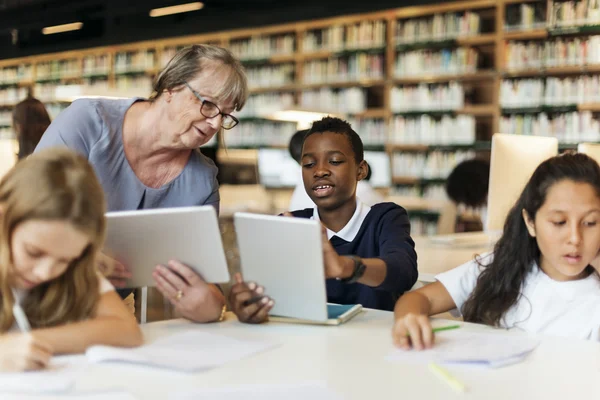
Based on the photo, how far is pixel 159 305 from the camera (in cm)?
443

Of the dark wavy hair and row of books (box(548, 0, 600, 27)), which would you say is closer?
the dark wavy hair

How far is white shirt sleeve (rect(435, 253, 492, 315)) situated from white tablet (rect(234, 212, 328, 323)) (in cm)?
36

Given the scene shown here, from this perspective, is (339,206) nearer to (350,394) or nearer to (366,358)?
(366,358)

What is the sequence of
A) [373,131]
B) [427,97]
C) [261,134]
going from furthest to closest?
[261,134], [373,131], [427,97]

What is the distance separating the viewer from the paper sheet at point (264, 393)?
0.93 meters

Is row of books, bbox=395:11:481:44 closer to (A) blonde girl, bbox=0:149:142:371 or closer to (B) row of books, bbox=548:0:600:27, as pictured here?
(B) row of books, bbox=548:0:600:27

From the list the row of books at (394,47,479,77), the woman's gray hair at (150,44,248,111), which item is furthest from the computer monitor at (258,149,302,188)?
the woman's gray hair at (150,44,248,111)

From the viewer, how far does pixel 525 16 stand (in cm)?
545

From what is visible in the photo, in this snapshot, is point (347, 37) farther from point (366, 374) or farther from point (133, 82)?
point (366, 374)

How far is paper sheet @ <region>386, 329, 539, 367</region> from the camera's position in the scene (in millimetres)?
1117

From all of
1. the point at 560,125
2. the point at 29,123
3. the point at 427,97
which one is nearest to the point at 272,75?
the point at 427,97

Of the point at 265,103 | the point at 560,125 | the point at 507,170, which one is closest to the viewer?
the point at 507,170

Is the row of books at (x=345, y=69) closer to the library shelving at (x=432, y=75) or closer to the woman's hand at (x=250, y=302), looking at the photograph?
the library shelving at (x=432, y=75)

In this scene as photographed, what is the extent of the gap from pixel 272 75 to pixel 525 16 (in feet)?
8.88
